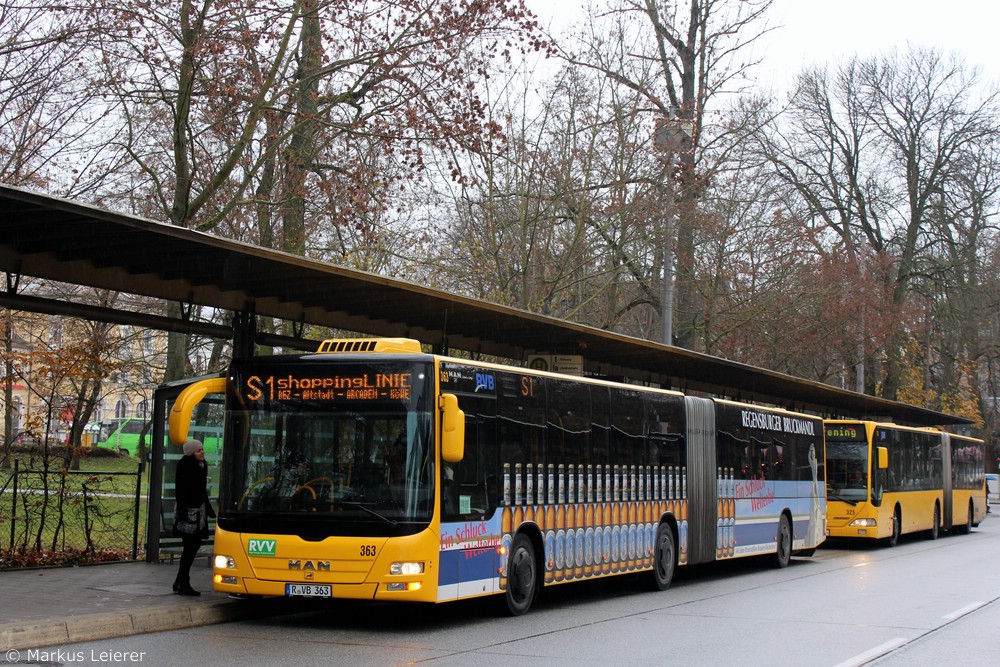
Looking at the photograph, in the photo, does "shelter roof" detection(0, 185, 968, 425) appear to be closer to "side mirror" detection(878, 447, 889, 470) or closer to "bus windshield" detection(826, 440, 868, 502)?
"bus windshield" detection(826, 440, 868, 502)

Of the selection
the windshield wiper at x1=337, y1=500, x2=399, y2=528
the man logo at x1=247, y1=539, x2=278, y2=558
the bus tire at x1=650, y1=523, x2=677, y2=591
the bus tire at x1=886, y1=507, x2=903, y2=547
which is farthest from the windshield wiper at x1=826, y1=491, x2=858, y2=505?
the man logo at x1=247, y1=539, x2=278, y2=558

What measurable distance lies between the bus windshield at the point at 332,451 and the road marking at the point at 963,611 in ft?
20.9

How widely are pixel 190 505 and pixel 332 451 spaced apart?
2.24m

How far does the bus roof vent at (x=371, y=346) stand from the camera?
1230 centimetres

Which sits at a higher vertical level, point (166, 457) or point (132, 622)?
point (166, 457)

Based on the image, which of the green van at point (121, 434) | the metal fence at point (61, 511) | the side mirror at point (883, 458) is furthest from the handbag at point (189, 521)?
the green van at point (121, 434)

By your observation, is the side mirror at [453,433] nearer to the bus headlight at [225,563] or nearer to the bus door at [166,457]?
the bus headlight at [225,563]

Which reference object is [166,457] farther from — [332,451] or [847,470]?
[847,470]

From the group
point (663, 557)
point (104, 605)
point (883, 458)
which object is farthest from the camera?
point (883, 458)

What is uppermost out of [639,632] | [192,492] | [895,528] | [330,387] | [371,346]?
[371,346]

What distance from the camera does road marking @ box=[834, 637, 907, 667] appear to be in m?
9.94

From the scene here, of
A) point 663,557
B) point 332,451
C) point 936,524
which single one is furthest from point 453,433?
point 936,524

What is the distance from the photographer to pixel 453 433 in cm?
1132

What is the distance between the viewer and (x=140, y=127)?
64.0 ft
